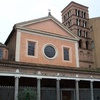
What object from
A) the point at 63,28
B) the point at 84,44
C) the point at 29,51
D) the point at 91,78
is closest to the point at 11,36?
the point at 29,51

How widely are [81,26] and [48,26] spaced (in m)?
23.4

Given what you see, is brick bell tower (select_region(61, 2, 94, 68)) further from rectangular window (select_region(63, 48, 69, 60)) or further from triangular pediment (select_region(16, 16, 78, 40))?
triangular pediment (select_region(16, 16, 78, 40))

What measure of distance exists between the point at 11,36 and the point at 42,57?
5.10 metres

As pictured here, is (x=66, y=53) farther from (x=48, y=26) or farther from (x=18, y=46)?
(x=18, y=46)

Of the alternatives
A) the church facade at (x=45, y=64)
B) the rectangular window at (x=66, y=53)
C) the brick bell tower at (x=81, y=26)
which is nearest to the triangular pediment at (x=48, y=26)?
the church facade at (x=45, y=64)

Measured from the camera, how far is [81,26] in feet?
154

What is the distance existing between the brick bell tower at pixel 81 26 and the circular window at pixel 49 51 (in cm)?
2023

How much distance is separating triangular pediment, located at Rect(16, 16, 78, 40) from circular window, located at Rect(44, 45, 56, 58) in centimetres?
192

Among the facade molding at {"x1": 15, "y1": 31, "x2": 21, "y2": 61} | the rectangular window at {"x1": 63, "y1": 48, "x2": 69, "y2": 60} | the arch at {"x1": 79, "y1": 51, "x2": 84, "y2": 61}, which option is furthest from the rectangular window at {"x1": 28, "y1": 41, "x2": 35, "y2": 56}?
the arch at {"x1": 79, "y1": 51, "x2": 84, "y2": 61}

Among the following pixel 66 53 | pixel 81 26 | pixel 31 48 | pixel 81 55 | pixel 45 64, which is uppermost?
pixel 81 26

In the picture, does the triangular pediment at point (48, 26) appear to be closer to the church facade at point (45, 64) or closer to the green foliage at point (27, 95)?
the church facade at point (45, 64)

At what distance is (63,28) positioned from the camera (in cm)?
2597

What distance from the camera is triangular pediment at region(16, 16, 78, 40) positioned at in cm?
2371

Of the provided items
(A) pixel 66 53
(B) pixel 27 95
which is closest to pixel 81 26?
(A) pixel 66 53
